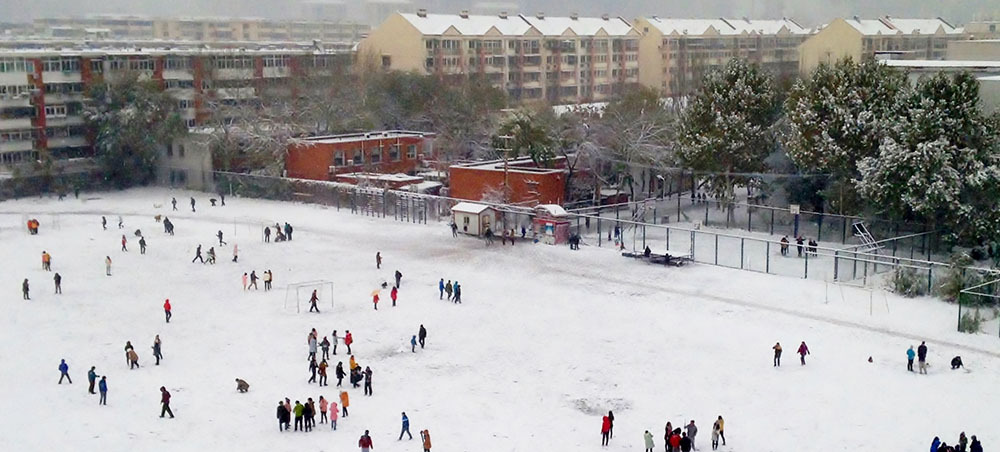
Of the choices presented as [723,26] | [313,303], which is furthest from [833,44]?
[313,303]

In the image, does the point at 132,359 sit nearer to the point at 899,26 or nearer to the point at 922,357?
the point at 922,357

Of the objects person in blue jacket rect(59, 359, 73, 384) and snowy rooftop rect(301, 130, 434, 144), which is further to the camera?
snowy rooftop rect(301, 130, 434, 144)

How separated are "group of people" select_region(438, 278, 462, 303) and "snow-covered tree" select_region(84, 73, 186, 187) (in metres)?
37.3

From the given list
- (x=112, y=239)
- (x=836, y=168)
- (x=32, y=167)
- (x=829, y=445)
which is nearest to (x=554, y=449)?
(x=829, y=445)

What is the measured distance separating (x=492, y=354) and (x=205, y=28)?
144 m

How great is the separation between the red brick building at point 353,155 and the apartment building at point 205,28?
94049 millimetres

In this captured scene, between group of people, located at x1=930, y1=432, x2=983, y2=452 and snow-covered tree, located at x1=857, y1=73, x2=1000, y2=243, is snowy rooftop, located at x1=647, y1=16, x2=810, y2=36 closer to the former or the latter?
snow-covered tree, located at x1=857, y1=73, x2=1000, y2=243

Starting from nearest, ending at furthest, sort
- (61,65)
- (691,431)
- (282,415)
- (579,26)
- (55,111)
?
1. (691,431)
2. (282,415)
3. (55,111)
4. (61,65)
5. (579,26)

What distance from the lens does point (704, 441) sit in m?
22.9

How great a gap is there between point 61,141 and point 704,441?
59.0 m

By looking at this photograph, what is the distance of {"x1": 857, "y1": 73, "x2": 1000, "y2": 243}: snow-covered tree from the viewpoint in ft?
128

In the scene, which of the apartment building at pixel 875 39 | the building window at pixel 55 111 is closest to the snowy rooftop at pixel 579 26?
the apartment building at pixel 875 39

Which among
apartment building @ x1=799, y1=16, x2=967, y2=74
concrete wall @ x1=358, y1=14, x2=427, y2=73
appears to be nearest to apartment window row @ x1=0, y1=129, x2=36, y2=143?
concrete wall @ x1=358, y1=14, x2=427, y2=73

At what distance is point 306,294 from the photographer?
3700 centimetres
